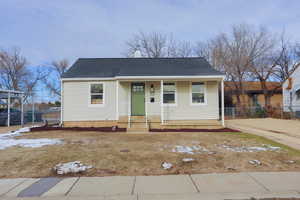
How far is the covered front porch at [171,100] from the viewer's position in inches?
462

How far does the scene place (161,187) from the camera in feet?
12.2

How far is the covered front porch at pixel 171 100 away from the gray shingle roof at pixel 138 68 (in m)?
0.53

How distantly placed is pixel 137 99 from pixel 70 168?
760 centimetres

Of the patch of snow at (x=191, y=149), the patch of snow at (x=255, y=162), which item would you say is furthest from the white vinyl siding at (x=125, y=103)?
the patch of snow at (x=255, y=162)

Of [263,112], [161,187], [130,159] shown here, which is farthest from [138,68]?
[263,112]

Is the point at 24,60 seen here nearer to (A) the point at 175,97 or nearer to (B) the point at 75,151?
(A) the point at 175,97

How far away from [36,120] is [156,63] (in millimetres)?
11926

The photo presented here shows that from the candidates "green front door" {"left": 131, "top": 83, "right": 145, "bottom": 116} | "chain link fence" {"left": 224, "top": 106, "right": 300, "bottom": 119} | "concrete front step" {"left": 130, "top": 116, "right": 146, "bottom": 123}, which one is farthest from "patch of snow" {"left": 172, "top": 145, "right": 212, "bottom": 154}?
"chain link fence" {"left": 224, "top": 106, "right": 300, "bottom": 119}

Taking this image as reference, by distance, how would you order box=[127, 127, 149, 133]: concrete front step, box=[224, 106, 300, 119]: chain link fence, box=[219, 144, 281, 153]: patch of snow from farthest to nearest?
box=[224, 106, 300, 119]: chain link fence, box=[127, 127, 149, 133]: concrete front step, box=[219, 144, 281, 153]: patch of snow

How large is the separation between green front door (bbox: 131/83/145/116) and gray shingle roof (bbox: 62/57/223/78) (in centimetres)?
97

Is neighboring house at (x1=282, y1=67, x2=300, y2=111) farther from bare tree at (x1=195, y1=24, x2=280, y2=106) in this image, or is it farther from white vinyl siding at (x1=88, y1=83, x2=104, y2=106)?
white vinyl siding at (x1=88, y1=83, x2=104, y2=106)

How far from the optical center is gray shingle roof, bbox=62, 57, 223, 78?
→ 1150 centimetres

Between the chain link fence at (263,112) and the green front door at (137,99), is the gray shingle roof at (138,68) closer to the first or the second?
the green front door at (137,99)

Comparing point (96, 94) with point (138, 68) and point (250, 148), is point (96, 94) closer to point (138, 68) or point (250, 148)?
point (138, 68)
